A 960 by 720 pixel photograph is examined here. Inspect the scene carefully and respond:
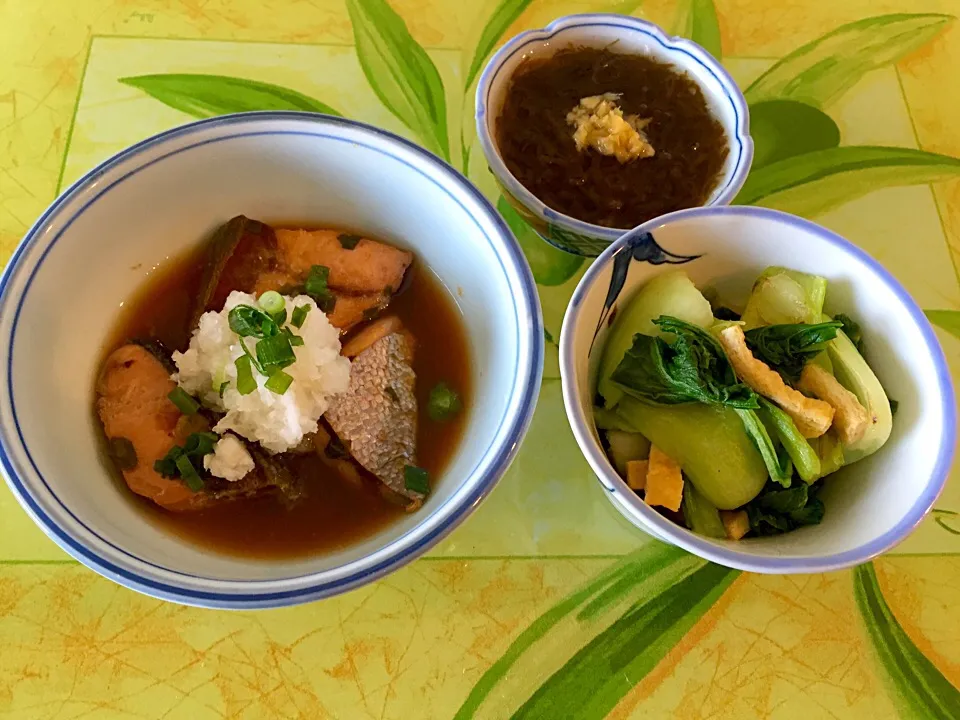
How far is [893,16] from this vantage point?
2.27 metres

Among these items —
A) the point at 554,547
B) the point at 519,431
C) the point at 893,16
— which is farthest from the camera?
the point at 893,16

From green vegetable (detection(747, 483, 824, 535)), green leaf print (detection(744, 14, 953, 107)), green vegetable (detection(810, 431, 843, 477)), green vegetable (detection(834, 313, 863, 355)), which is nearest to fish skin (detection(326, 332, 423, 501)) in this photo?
green vegetable (detection(747, 483, 824, 535))

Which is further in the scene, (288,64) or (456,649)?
(288,64)

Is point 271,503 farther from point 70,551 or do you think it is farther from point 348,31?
point 348,31

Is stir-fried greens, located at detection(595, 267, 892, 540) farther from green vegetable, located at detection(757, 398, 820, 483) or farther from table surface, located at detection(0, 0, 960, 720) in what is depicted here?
table surface, located at detection(0, 0, 960, 720)

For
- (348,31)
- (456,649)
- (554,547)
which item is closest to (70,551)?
(456,649)

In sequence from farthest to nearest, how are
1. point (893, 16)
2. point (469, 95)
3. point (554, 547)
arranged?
point (893, 16)
point (469, 95)
point (554, 547)

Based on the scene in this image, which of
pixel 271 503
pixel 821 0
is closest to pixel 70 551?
pixel 271 503

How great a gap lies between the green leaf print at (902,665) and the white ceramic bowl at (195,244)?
34.6 inches

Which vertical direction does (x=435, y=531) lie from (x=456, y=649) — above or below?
above

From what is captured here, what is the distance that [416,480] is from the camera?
148 cm

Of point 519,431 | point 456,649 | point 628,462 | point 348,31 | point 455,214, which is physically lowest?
point 456,649

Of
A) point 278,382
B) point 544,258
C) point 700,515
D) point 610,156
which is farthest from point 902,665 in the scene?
point 278,382

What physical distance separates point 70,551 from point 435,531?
568mm
